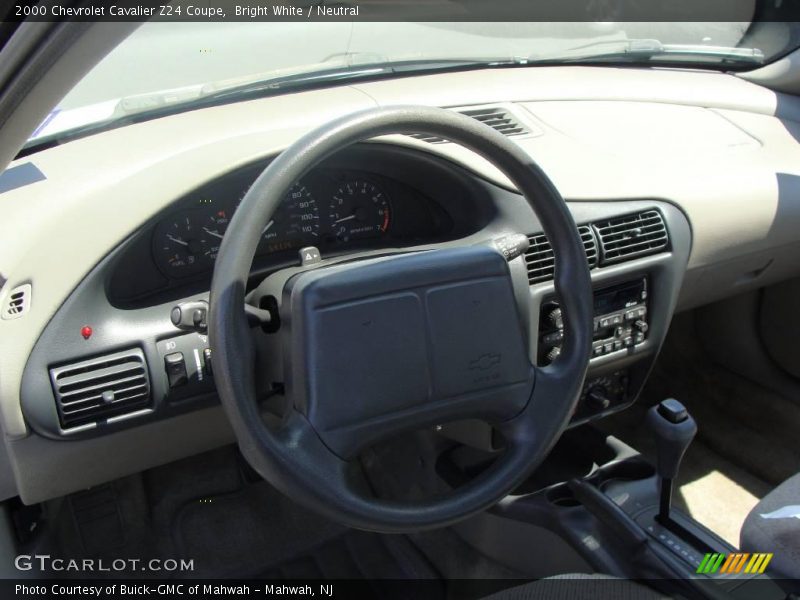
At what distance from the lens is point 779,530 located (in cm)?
153

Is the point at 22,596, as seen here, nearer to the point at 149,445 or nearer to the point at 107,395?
the point at 149,445

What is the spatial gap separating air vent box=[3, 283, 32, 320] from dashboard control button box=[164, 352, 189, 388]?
27 cm

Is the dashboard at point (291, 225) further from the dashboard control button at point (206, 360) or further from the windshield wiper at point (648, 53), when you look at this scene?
the windshield wiper at point (648, 53)

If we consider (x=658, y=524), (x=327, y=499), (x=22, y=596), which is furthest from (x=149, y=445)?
(x=658, y=524)

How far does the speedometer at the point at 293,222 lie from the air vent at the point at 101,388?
1.27ft

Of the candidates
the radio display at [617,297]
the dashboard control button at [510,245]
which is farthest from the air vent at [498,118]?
the dashboard control button at [510,245]

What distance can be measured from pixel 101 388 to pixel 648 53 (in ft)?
6.44

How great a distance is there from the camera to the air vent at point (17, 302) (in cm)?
143

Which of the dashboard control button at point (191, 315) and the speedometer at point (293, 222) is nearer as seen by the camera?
the dashboard control button at point (191, 315)

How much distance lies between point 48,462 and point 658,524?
135 cm

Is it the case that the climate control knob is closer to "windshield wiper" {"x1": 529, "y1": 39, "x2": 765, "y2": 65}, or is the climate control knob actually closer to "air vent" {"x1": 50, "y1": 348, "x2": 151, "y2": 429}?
"windshield wiper" {"x1": 529, "y1": 39, "x2": 765, "y2": 65}

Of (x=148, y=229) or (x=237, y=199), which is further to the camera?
(x=237, y=199)

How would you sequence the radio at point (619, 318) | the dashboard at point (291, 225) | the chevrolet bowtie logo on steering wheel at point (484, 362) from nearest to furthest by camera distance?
the chevrolet bowtie logo on steering wheel at point (484, 362)
the dashboard at point (291, 225)
the radio at point (619, 318)

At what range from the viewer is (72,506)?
90.4 inches
